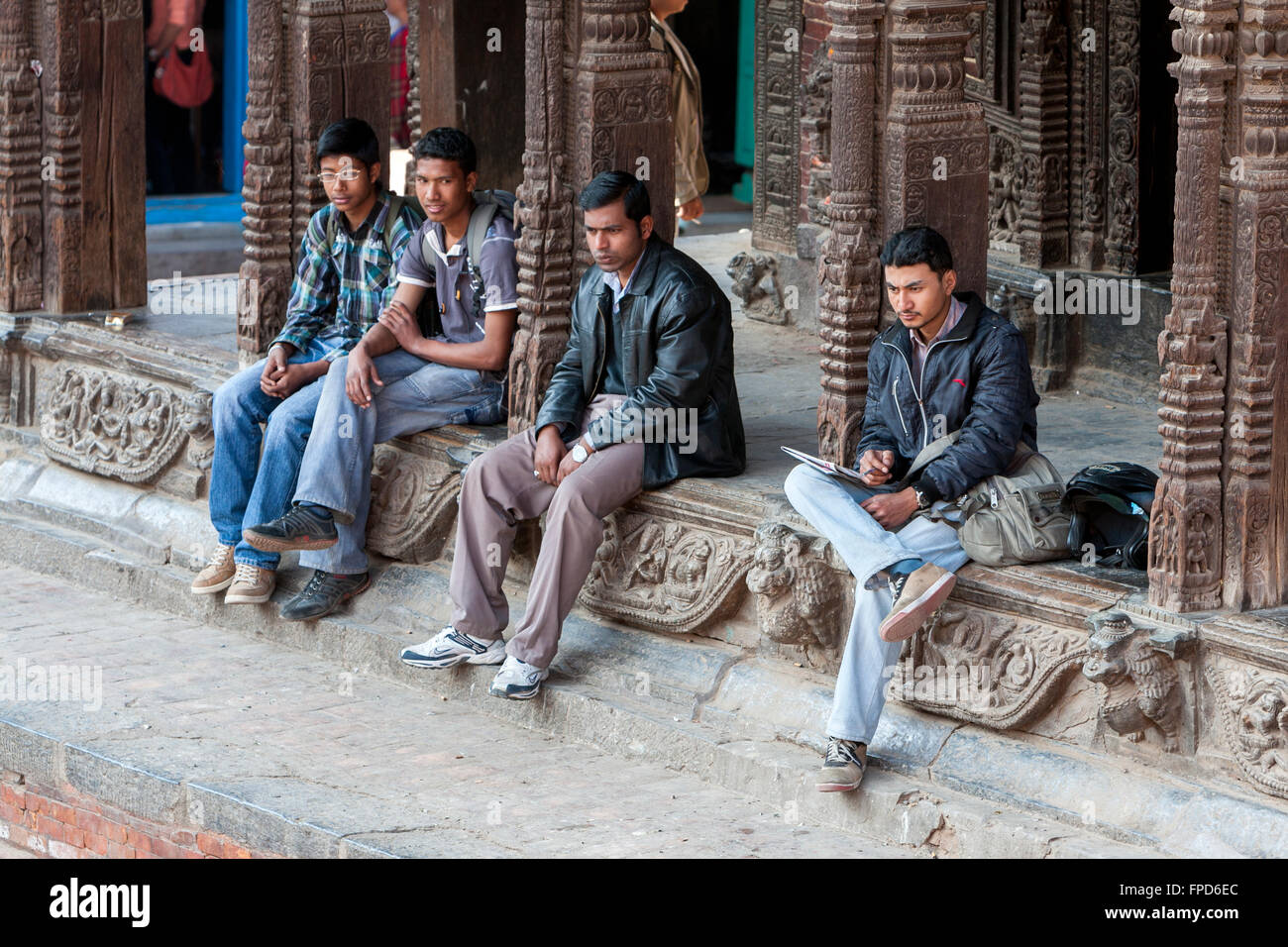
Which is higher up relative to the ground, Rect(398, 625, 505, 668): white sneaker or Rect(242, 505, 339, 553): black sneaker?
Rect(242, 505, 339, 553): black sneaker

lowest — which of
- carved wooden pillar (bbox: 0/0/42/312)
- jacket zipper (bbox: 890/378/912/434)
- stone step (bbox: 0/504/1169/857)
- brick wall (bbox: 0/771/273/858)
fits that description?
brick wall (bbox: 0/771/273/858)

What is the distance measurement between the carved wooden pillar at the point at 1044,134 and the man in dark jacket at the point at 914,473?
2.59 metres

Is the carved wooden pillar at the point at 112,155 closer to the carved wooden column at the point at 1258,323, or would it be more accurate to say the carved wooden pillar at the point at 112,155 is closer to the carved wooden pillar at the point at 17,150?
the carved wooden pillar at the point at 17,150

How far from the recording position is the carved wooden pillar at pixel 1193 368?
649 cm

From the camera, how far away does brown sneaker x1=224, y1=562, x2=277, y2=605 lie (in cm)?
877

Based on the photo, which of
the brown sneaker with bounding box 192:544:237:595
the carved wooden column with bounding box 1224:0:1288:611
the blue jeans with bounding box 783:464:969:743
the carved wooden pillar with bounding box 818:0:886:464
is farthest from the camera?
the brown sneaker with bounding box 192:544:237:595

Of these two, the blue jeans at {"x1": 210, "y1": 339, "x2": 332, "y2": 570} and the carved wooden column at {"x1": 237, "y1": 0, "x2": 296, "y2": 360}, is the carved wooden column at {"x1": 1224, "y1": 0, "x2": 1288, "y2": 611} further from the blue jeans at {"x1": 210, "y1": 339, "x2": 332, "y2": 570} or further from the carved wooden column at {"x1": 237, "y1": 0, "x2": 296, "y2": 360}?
the carved wooden column at {"x1": 237, "y1": 0, "x2": 296, "y2": 360}

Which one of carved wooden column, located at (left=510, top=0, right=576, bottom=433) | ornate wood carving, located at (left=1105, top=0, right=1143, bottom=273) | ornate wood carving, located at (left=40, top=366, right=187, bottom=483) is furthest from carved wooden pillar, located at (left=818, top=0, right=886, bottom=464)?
ornate wood carving, located at (left=40, top=366, right=187, bottom=483)

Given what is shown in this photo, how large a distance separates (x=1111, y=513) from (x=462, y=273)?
2.56 meters

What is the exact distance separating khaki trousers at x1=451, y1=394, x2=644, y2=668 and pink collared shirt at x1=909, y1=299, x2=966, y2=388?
1.08 metres

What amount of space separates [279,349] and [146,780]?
1842mm

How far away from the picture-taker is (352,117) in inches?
344

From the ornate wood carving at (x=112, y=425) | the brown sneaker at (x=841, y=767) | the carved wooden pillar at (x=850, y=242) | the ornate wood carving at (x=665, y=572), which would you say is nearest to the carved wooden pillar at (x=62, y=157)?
the ornate wood carving at (x=112, y=425)
